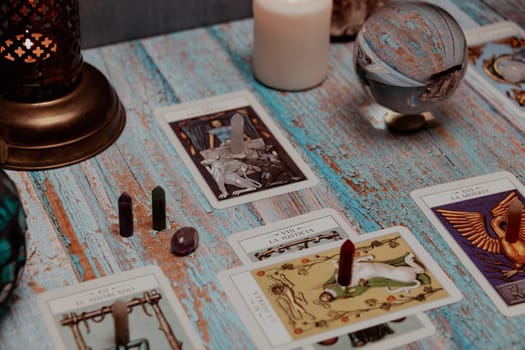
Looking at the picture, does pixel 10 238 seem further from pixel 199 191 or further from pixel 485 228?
pixel 485 228

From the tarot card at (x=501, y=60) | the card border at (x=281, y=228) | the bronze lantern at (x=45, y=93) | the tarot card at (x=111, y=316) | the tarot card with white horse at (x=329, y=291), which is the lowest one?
the tarot card at (x=111, y=316)

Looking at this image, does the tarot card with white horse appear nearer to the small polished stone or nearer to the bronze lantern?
the small polished stone

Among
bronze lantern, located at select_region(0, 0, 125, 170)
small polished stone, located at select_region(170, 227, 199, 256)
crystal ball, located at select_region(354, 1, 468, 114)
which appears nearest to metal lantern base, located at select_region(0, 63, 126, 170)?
bronze lantern, located at select_region(0, 0, 125, 170)

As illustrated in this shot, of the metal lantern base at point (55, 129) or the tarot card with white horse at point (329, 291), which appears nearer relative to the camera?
the tarot card with white horse at point (329, 291)

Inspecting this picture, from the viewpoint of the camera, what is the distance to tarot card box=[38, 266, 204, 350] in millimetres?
828

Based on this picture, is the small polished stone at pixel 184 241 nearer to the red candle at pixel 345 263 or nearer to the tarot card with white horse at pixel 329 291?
the tarot card with white horse at pixel 329 291

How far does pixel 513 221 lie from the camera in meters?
0.94

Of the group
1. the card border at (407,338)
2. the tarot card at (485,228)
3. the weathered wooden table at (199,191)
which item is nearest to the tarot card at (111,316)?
the weathered wooden table at (199,191)

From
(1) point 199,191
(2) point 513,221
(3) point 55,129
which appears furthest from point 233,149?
(2) point 513,221

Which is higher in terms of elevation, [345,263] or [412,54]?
[412,54]

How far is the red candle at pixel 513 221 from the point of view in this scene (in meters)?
0.93

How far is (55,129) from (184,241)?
0.21m

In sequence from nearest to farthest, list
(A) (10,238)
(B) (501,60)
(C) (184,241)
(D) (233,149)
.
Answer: (A) (10,238) < (C) (184,241) < (D) (233,149) < (B) (501,60)

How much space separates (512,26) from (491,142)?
10.8 inches
